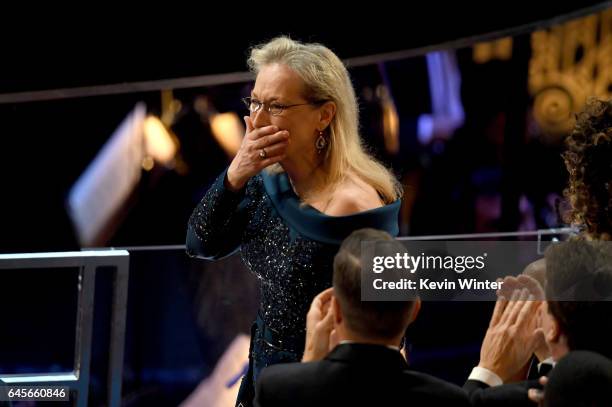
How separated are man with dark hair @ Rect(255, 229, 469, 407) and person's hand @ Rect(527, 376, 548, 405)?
0.11 metres

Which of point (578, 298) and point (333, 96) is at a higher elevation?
point (333, 96)

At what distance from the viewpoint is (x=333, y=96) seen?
2010 mm

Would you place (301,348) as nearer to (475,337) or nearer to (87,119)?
(475,337)

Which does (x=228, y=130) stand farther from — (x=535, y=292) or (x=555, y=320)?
(x=555, y=320)

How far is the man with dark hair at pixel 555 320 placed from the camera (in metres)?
1.48

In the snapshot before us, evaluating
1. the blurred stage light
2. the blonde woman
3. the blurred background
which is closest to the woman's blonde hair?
the blonde woman

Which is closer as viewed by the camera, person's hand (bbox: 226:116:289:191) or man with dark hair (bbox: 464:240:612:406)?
man with dark hair (bbox: 464:240:612:406)

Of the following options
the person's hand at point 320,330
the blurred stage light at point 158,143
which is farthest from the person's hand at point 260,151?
the blurred stage light at point 158,143

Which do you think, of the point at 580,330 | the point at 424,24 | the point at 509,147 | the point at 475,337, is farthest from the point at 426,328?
the point at 580,330

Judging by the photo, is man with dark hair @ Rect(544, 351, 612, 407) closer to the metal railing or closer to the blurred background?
the metal railing

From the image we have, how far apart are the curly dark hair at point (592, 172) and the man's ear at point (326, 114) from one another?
0.51 m

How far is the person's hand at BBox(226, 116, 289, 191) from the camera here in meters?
1.94

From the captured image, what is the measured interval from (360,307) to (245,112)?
269cm

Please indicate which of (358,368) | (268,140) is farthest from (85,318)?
(358,368)
